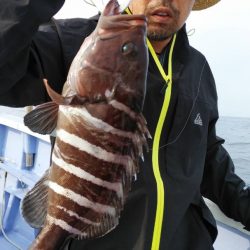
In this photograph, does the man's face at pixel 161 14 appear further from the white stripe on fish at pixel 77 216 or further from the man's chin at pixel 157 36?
the white stripe on fish at pixel 77 216

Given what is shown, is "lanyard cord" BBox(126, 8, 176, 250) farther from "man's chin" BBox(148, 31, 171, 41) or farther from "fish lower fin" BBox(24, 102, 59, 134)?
"fish lower fin" BBox(24, 102, 59, 134)

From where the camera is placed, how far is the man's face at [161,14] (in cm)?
206

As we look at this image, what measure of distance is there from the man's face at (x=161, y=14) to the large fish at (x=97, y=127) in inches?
25.9

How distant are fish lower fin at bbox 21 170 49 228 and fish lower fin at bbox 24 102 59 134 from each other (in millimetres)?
197

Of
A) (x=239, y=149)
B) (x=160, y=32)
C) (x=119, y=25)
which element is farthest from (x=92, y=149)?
(x=239, y=149)

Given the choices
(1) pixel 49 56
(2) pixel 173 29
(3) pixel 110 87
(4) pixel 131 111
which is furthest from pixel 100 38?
(2) pixel 173 29

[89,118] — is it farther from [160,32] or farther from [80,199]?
[160,32]

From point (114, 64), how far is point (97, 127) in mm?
245

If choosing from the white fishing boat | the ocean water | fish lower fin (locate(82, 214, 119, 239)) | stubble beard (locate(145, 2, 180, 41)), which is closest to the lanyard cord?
stubble beard (locate(145, 2, 180, 41))

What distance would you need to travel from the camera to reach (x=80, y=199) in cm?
145

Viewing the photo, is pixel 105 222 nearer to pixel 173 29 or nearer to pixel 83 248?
pixel 83 248

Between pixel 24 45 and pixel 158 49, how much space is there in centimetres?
101

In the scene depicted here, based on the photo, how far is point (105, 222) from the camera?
1.50m

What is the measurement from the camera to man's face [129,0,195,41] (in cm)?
206
